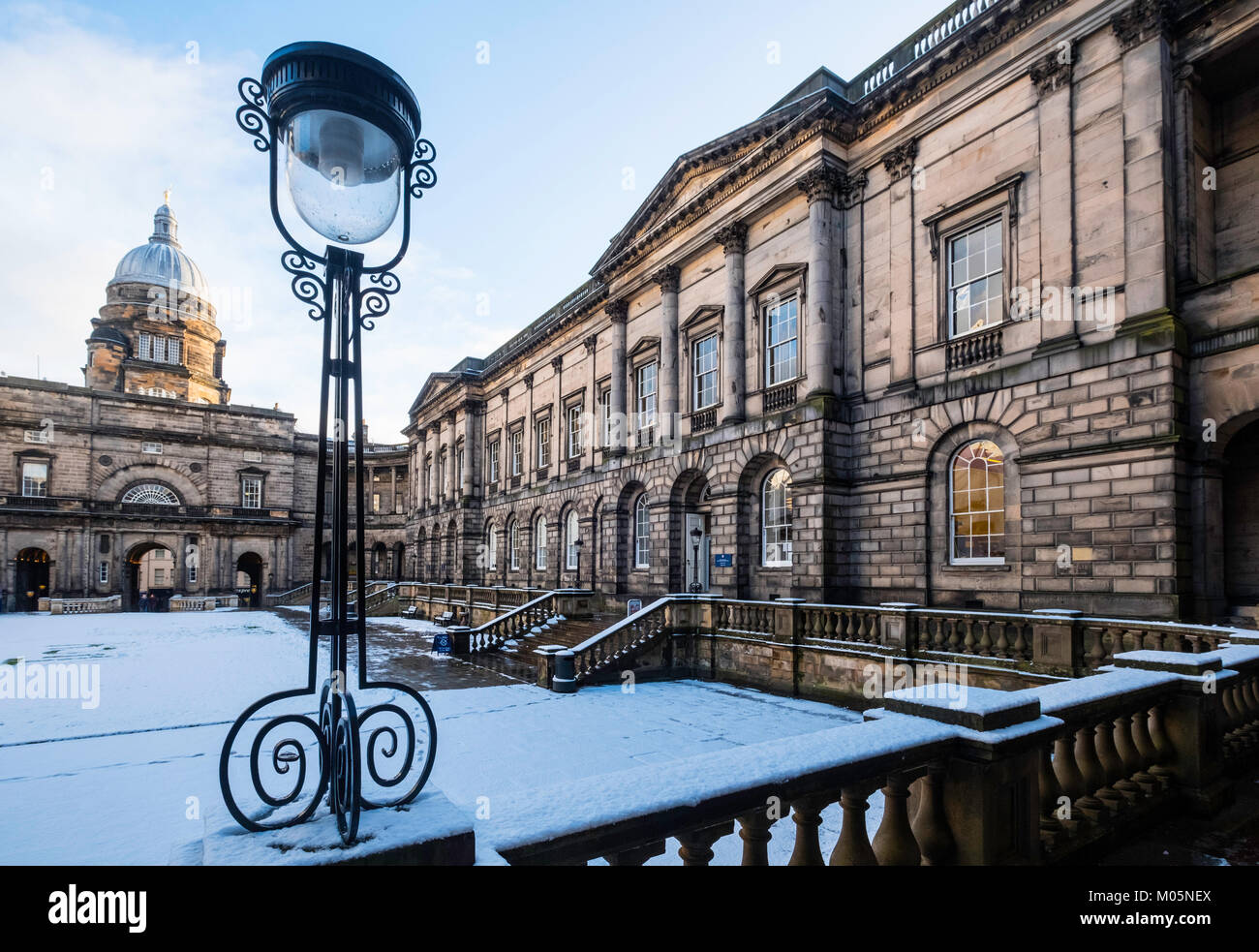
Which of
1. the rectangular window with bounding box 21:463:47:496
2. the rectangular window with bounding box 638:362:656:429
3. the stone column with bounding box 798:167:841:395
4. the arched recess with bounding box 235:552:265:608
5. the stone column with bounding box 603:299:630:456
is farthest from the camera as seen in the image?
the arched recess with bounding box 235:552:265:608

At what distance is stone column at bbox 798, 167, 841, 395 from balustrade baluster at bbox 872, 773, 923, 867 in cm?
1396

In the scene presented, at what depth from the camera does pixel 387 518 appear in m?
56.1

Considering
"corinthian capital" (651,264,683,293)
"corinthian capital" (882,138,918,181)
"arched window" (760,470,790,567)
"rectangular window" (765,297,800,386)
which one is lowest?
"arched window" (760,470,790,567)

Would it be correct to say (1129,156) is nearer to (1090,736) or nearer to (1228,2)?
(1228,2)

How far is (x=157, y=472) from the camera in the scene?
46.0 meters

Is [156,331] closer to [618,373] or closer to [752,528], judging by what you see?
[618,373]

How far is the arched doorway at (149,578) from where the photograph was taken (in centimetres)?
4378

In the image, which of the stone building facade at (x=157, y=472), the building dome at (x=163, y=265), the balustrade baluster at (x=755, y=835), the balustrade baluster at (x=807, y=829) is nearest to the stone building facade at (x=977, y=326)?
the balustrade baluster at (x=807, y=829)

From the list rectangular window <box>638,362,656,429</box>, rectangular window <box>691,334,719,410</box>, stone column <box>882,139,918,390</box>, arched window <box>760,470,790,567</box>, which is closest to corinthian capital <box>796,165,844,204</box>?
stone column <box>882,139,918,390</box>

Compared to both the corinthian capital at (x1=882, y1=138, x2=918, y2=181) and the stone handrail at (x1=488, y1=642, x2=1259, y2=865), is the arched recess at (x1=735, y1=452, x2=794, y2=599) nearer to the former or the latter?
the corinthian capital at (x1=882, y1=138, x2=918, y2=181)

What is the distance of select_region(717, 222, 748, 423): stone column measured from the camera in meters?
19.3

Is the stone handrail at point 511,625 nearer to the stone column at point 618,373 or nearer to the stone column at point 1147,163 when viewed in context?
the stone column at point 618,373
